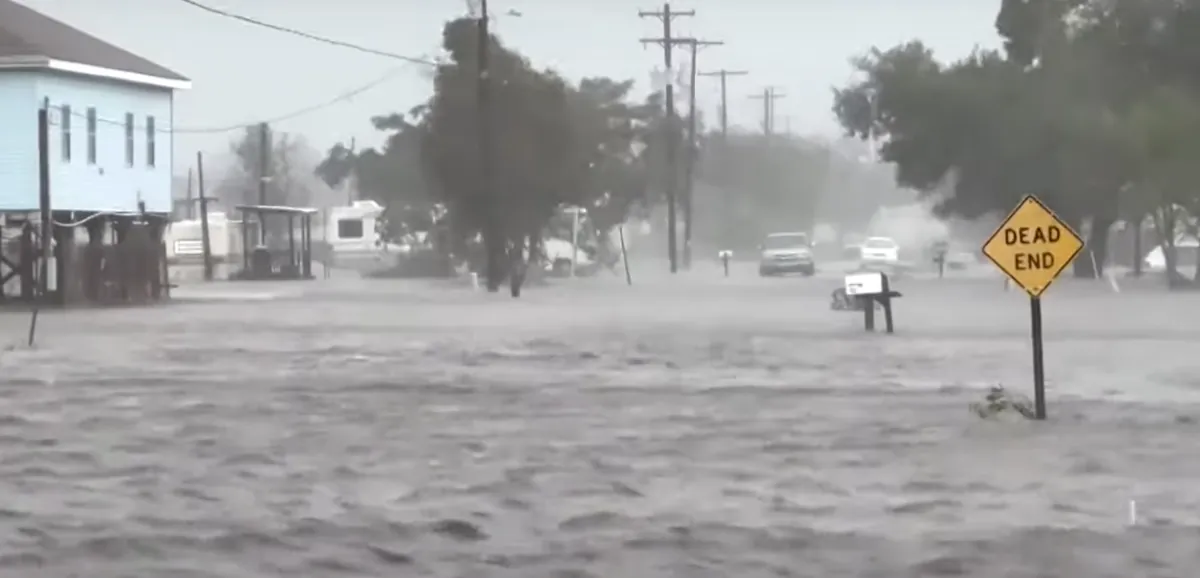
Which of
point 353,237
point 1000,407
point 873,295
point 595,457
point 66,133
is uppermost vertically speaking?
point 66,133

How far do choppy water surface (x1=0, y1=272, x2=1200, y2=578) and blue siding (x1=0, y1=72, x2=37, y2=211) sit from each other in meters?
14.1

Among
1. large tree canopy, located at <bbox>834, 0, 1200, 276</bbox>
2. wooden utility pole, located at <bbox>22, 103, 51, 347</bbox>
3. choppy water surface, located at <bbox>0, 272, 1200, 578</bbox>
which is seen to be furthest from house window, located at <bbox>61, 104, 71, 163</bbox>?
large tree canopy, located at <bbox>834, 0, 1200, 276</bbox>

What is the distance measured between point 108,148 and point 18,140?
3936 mm

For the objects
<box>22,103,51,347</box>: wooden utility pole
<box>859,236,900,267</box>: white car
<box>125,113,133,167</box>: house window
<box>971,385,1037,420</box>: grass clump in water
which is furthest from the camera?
<box>859,236,900,267</box>: white car

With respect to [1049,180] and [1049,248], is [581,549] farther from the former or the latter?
[1049,180]

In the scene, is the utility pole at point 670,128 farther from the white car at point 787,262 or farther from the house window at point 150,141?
the house window at point 150,141

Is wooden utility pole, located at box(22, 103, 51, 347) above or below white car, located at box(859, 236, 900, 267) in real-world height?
above

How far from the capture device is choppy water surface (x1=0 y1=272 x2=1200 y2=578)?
37.2 ft

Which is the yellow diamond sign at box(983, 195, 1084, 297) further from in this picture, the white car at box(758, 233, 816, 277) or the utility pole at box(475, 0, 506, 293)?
the white car at box(758, 233, 816, 277)

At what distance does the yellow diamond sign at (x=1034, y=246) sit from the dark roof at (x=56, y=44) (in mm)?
31580

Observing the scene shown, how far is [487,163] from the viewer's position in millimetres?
54812

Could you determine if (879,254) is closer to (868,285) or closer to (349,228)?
(349,228)

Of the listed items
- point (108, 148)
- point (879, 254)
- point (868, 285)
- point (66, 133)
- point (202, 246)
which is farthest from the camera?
point (879, 254)

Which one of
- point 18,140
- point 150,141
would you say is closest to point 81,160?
point 18,140
